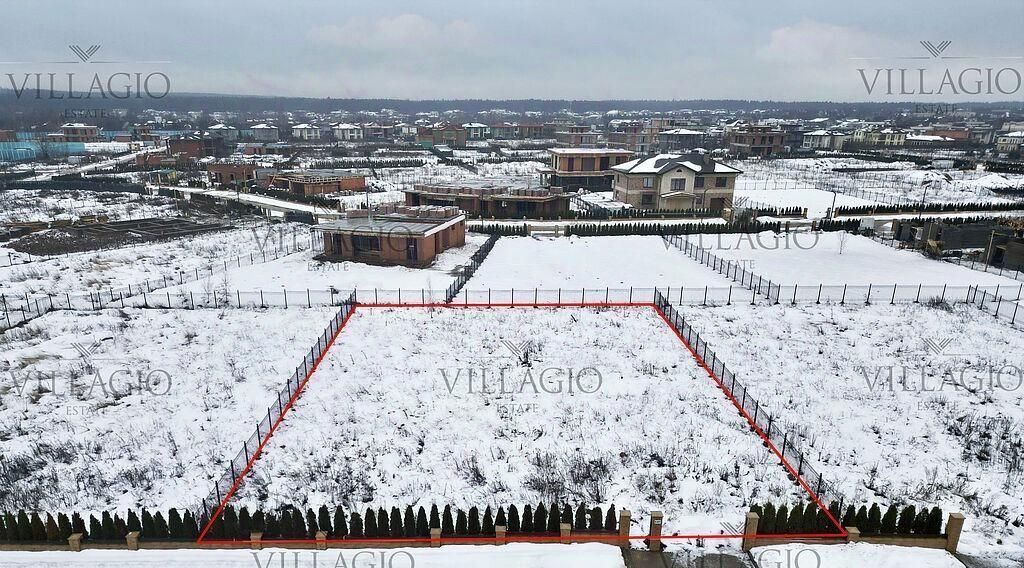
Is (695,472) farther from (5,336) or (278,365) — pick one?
(5,336)

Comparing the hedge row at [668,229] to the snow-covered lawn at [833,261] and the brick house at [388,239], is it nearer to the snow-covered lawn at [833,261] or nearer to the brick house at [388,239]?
the snow-covered lawn at [833,261]

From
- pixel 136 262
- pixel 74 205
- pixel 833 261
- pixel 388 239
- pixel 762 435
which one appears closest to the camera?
pixel 762 435

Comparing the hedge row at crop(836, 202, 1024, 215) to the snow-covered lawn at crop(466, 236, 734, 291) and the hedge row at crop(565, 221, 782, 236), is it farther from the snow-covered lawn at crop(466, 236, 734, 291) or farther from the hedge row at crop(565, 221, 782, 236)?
the snow-covered lawn at crop(466, 236, 734, 291)

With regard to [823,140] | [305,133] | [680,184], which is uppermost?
[823,140]

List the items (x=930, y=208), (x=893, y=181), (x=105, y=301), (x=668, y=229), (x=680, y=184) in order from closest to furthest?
(x=105, y=301)
(x=668, y=229)
(x=930, y=208)
(x=680, y=184)
(x=893, y=181)

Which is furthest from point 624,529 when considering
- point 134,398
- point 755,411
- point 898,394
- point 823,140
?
point 823,140

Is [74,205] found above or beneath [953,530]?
above

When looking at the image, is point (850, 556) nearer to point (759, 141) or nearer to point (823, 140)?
point (759, 141)

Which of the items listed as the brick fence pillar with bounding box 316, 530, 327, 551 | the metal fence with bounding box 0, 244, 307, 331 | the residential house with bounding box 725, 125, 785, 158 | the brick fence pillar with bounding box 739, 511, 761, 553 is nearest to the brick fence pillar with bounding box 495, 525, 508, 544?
the brick fence pillar with bounding box 316, 530, 327, 551
